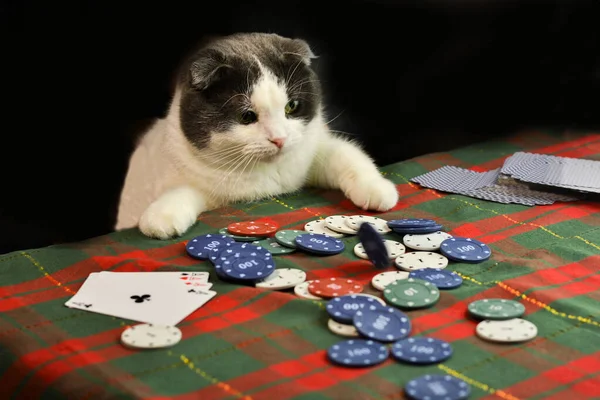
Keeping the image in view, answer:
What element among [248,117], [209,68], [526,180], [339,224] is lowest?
[339,224]

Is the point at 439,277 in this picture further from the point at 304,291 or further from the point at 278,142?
the point at 278,142

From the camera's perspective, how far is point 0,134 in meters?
2.28

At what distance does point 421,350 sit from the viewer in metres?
1.26

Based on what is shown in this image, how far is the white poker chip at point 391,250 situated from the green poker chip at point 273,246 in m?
0.15

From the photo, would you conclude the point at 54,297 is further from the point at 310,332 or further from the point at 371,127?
the point at 371,127

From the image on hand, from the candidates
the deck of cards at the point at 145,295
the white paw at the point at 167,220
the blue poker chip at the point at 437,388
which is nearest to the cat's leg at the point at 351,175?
the white paw at the point at 167,220

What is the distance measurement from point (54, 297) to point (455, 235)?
94cm

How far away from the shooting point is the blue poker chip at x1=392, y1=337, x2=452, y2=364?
48.8 inches

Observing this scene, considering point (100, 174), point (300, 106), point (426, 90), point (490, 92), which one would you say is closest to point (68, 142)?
point (100, 174)

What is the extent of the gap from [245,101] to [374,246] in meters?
0.58

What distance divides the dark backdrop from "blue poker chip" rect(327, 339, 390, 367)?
1.40 metres

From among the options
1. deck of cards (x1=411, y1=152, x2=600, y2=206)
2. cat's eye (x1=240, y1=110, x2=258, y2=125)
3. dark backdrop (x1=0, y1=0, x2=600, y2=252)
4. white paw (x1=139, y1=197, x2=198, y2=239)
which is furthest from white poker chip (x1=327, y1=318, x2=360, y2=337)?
dark backdrop (x1=0, y1=0, x2=600, y2=252)

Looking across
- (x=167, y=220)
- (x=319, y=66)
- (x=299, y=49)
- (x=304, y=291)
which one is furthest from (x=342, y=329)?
(x=319, y=66)

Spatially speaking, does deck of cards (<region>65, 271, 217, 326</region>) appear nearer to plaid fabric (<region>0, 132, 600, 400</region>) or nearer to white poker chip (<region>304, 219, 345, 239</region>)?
plaid fabric (<region>0, 132, 600, 400</region>)
